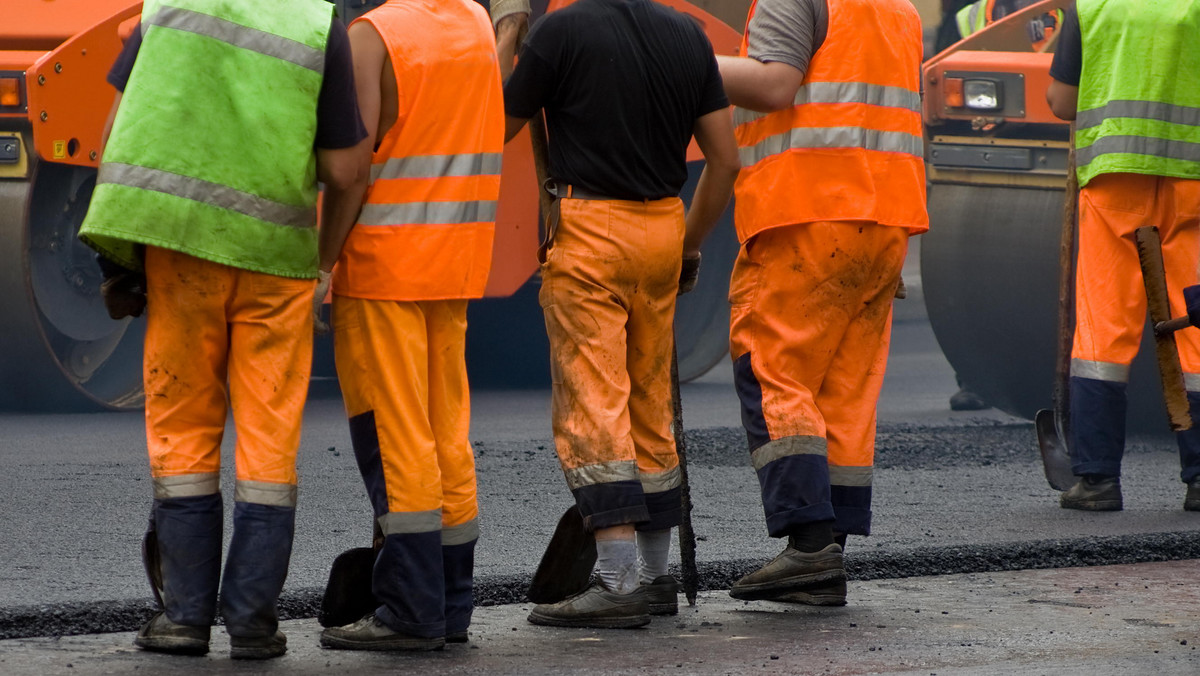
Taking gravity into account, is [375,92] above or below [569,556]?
above

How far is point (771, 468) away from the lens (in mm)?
4055

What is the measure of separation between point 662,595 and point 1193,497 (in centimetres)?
205

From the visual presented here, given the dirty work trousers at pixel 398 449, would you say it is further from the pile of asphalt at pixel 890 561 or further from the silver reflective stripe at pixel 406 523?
the pile of asphalt at pixel 890 561

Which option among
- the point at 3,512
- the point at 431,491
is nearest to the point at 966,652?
the point at 431,491

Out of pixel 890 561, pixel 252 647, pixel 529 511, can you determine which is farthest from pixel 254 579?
pixel 529 511

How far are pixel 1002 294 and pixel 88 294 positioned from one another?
3532 millimetres

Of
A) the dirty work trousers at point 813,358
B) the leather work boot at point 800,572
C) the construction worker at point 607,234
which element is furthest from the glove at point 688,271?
the leather work boot at point 800,572

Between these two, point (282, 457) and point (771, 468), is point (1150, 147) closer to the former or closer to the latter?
point (771, 468)

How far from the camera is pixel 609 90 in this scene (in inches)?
150

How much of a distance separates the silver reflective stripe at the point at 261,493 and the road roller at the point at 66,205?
323 cm

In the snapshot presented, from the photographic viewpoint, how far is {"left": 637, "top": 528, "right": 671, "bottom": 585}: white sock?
3.96 meters

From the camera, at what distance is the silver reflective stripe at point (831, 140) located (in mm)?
4125

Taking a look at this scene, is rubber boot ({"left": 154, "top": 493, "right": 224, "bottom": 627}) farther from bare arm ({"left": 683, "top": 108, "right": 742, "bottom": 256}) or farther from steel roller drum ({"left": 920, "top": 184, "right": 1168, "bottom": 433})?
steel roller drum ({"left": 920, "top": 184, "right": 1168, "bottom": 433})

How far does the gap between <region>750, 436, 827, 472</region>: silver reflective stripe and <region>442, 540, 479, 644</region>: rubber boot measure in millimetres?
754
